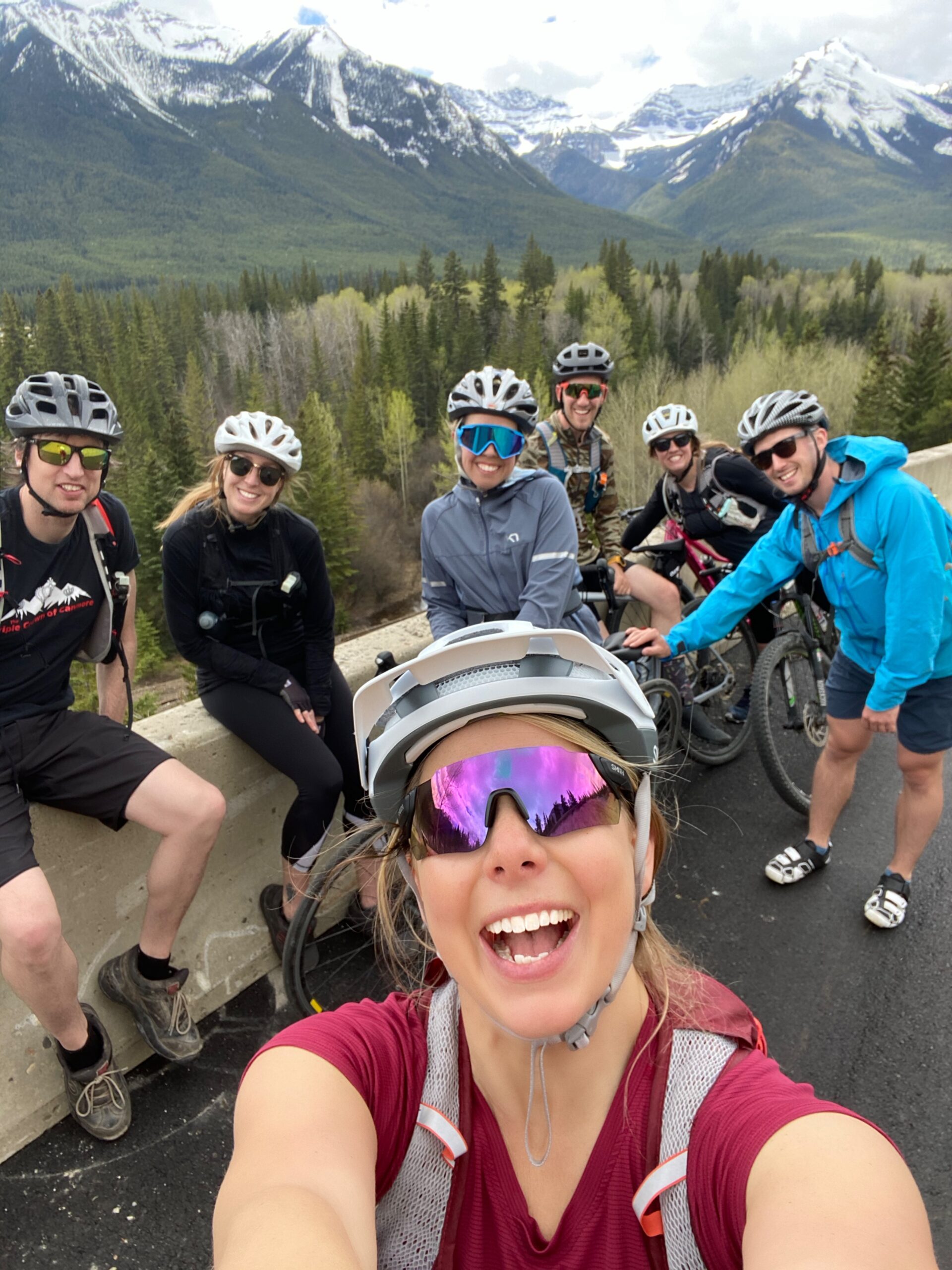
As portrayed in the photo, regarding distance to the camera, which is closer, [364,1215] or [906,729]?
[364,1215]

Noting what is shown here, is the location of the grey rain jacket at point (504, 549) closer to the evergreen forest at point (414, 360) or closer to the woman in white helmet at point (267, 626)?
the woman in white helmet at point (267, 626)

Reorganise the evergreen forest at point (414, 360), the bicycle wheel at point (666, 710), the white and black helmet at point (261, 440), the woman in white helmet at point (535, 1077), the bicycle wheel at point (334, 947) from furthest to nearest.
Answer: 1. the evergreen forest at point (414, 360)
2. the bicycle wheel at point (666, 710)
3. the white and black helmet at point (261, 440)
4. the bicycle wheel at point (334, 947)
5. the woman in white helmet at point (535, 1077)

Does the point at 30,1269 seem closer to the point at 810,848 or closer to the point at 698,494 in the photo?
the point at 810,848

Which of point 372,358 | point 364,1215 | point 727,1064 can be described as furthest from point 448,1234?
point 372,358

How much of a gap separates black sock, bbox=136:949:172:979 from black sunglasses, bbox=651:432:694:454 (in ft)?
14.6

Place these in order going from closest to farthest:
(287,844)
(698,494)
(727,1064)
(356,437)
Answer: (727,1064), (287,844), (698,494), (356,437)

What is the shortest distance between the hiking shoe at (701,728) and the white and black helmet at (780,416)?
80.1 inches

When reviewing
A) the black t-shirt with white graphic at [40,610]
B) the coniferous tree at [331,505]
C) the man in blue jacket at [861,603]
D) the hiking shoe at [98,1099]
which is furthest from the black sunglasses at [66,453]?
the coniferous tree at [331,505]

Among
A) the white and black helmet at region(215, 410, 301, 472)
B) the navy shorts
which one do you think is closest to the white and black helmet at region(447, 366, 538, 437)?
the white and black helmet at region(215, 410, 301, 472)

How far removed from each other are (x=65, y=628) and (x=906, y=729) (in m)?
3.77

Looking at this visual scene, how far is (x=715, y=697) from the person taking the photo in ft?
19.6

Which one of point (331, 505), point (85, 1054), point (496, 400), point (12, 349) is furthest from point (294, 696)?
point (12, 349)

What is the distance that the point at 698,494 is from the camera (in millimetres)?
5988

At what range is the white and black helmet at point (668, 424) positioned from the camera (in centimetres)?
577
